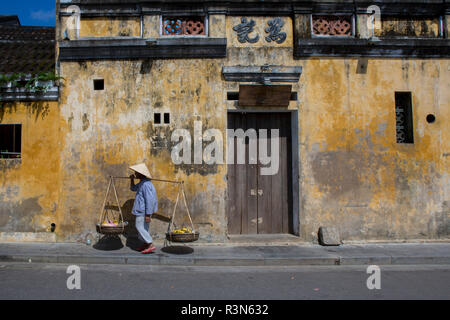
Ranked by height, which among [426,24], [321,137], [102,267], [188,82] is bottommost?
[102,267]

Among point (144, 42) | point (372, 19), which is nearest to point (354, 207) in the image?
point (372, 19)

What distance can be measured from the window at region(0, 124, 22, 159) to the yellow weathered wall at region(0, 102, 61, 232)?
18cm

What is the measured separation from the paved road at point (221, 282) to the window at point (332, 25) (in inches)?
220

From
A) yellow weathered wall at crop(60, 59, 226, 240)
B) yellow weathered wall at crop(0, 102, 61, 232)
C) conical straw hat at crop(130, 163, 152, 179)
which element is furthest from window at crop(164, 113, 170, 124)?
yellow weathered wall at crop(0, 102, 61, 232)

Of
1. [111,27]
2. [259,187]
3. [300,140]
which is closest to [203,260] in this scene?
[259,187]

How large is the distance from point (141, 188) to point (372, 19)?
696 cm

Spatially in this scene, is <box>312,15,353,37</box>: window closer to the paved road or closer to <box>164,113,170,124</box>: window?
<box>164,113,170,124</box>: window

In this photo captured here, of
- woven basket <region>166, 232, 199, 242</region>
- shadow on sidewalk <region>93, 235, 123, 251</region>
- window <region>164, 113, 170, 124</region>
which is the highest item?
window <region>164, 113, 170, 124</region>

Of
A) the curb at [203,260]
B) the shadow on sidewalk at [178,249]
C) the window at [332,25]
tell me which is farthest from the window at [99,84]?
the window at [332,25]

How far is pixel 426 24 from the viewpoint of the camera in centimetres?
910

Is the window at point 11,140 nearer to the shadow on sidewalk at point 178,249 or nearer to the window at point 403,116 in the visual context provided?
the shadow on sidewalk at point 178,249

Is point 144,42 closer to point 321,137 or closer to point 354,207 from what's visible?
point 321,137

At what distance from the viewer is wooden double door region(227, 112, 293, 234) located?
8.88 meters

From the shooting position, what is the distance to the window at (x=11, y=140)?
8.75 meters
